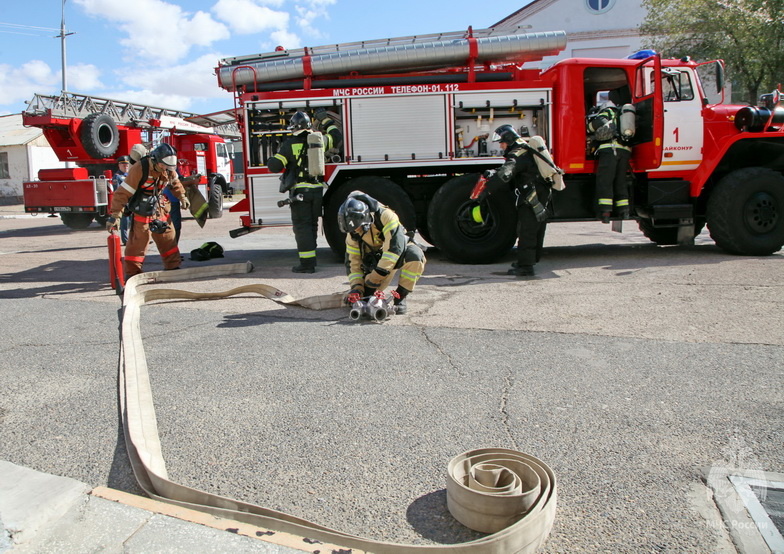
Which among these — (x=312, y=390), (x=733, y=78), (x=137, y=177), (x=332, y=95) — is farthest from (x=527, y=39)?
(x=733, y=78)

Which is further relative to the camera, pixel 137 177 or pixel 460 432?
pixel 137 177

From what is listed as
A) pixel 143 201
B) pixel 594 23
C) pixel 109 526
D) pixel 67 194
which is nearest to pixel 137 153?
pixel 143 201

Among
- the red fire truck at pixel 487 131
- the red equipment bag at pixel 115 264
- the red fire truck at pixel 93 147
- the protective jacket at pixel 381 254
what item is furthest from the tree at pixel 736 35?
the red equipment bag at pixel 115 264

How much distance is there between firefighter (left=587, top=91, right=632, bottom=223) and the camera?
7875mm

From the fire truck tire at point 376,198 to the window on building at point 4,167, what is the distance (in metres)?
28.0

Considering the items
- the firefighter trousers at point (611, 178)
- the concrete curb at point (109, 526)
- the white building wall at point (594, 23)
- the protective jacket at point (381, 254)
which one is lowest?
the concrete curb at point (109, 526)

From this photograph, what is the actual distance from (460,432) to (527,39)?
6688 millimetres

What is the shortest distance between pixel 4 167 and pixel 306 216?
28.7 m

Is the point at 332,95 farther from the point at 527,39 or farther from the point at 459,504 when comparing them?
the point at 459,504

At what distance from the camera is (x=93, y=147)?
1558cm

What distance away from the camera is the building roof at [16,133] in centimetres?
2973

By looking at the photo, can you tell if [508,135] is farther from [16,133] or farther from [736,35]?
[16,133]

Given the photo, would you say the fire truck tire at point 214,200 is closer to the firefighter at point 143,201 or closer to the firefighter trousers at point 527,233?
the firefighter at point 143,201

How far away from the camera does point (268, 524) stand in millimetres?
2414
